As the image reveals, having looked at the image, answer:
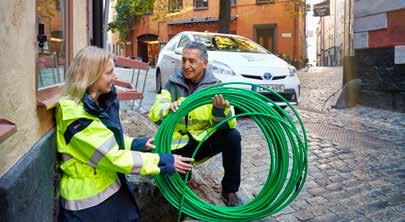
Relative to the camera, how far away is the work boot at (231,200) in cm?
353

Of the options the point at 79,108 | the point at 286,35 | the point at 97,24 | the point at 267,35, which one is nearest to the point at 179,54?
the point at 97,24

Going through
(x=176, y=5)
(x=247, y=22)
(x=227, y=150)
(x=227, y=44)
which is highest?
(x=176, y=5)

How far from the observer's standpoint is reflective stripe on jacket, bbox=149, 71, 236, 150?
3.40m

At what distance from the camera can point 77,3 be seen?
4098 millimetres

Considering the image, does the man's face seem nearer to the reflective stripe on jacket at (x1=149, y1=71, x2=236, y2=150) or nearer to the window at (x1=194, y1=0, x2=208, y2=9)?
the reflective stripe on jacket at (x1=149, y1=71, x2=236, y2=150)

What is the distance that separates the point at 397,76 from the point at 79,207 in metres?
7.34

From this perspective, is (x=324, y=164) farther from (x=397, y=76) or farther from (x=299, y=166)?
(x=397, y=76)

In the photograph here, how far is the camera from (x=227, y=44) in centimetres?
874

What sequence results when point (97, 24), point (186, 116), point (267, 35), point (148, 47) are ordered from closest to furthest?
1. point (186, 116)
2. point (97, 24)
3. point (267, 35)
4. point (148, 47)

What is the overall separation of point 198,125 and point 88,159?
1.23 m

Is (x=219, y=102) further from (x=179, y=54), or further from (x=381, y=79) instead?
(x=381, y=79)

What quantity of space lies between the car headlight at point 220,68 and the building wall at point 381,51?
3159 millimetres

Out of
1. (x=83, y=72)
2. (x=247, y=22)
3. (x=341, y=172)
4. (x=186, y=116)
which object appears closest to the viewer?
(x=83, y=72)

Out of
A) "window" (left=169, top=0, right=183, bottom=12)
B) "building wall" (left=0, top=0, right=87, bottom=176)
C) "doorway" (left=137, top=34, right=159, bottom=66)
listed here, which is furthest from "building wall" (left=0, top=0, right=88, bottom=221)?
"doorway" (left=137, top=34, right=159, bottom=66)
